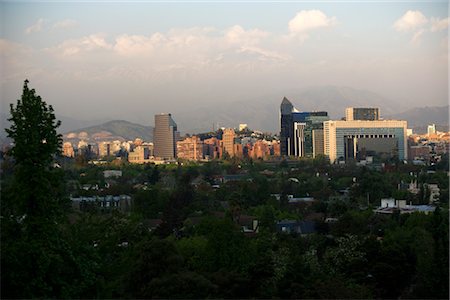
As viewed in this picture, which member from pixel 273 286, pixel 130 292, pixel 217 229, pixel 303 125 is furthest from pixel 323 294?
pixel 303 125

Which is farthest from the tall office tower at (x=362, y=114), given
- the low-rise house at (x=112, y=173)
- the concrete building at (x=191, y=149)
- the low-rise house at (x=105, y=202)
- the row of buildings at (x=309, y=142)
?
the low-rise house at (x=105, y=202)

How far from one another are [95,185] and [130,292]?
20.8 meters

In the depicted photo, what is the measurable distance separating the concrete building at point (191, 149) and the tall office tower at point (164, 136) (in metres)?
3.06

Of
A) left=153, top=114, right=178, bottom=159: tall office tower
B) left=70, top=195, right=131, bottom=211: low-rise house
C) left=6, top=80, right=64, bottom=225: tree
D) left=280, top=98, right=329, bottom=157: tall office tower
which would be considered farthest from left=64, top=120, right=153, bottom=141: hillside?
left=6, top=80, right=64, bottom=225: tree

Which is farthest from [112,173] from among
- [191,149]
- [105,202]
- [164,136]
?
[164,136]

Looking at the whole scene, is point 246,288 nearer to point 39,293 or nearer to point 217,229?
point 217,229

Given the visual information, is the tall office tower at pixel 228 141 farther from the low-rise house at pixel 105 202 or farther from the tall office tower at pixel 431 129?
the low-rise house at pixel 105 202

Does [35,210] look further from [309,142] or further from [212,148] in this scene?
[212,148]

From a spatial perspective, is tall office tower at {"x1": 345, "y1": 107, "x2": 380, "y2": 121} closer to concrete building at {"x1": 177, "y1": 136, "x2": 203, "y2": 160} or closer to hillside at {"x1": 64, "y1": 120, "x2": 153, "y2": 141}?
concrete building at {"x1": 177, "y1": 136, "x2": 203, "y2": 160}

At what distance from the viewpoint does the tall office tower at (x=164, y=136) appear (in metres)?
64.6

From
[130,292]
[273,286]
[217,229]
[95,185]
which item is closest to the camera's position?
[130,292]

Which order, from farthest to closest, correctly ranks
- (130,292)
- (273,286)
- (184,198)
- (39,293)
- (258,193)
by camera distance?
(258,193) < (184,198) < (273,286) < (130,292) < (39,293)

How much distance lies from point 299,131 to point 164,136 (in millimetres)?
12032

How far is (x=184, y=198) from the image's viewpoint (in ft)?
69.1
